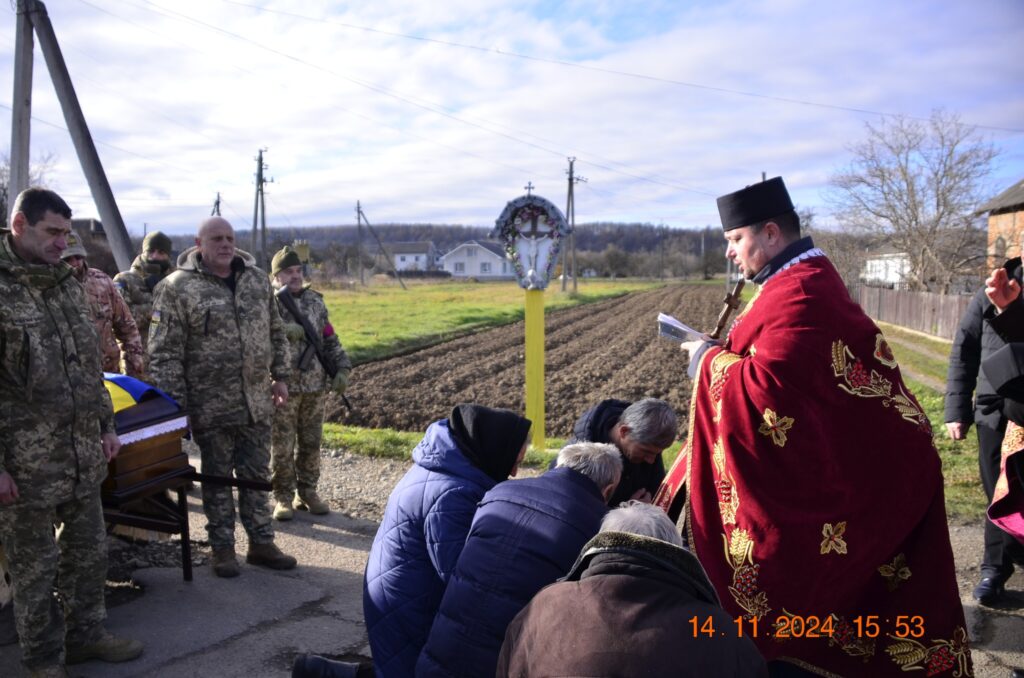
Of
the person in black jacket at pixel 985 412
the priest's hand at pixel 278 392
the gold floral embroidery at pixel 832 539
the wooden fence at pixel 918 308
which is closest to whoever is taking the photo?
the gold floral embroidery at pixel 832 539

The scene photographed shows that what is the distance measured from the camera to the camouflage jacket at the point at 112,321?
572 cm

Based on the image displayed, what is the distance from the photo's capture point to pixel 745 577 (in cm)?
254

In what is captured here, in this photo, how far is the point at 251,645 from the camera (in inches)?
149

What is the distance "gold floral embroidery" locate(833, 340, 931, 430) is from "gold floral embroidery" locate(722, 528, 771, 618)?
1.97 ft

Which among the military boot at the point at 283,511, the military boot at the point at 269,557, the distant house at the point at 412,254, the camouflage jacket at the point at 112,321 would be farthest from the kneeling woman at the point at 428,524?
the distant house at the point at 412,254

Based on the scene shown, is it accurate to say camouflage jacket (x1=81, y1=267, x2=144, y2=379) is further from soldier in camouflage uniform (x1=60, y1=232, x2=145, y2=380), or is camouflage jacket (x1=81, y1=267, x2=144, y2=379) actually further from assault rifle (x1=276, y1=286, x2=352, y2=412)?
assault rifle (x1=276, y1=286, x2=352, y2=412)

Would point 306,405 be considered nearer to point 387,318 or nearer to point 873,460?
point 873,460

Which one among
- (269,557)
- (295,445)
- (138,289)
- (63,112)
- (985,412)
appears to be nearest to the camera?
(985,412)

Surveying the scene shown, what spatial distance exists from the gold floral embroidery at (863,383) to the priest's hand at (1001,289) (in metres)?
1.96

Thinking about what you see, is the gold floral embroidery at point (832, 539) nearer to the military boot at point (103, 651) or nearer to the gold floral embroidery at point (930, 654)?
the gold floral embroidery at point (930, 654)

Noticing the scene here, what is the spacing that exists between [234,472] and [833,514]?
372cm

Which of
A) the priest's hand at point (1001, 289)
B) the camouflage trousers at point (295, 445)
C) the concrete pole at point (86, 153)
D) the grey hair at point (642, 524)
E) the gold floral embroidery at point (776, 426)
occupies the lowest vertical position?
the camouflage trousers at point (295, 445)

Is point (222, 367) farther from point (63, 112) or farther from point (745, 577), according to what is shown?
point (63, 112)

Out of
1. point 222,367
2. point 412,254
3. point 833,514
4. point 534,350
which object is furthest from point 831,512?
point 412,254
